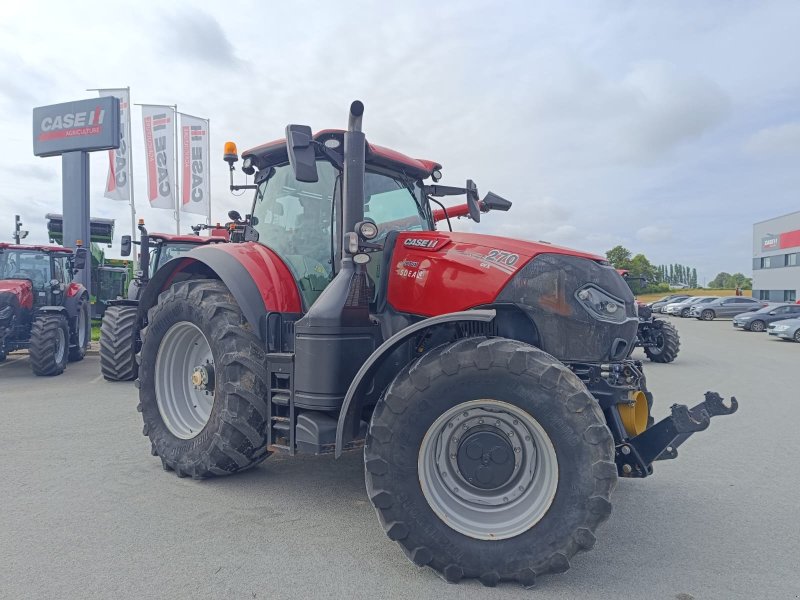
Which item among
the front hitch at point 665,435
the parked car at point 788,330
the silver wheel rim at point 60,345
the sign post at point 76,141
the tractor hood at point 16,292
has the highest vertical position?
the sign post at point 76,141

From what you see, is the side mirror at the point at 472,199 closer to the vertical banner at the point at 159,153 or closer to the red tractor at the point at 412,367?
the red tractor at the point at 412,367

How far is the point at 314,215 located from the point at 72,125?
1146 centimetres

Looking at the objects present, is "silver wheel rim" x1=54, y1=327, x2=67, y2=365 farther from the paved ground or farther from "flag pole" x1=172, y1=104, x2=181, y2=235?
"flag pole" x1=172, y1=104, x2=181, y2=235

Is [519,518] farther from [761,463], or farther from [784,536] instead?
[761,463]

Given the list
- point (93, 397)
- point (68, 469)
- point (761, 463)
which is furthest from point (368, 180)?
point (93, 397)

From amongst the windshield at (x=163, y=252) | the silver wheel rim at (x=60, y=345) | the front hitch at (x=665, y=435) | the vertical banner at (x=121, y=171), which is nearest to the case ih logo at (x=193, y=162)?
the vertical banner at (x=121, y=171)

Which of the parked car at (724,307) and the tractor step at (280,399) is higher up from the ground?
the tractor step at (280,399)

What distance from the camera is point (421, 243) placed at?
3254 mm

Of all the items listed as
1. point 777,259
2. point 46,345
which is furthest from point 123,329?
point 777,259

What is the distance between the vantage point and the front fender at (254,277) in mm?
3525

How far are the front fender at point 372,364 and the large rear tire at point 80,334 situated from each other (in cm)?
907

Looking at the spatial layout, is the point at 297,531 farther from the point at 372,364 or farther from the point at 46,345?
the point at 46,345

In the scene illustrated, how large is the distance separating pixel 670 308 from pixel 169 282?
125ft

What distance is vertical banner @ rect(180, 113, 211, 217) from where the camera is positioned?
61.3 feet
